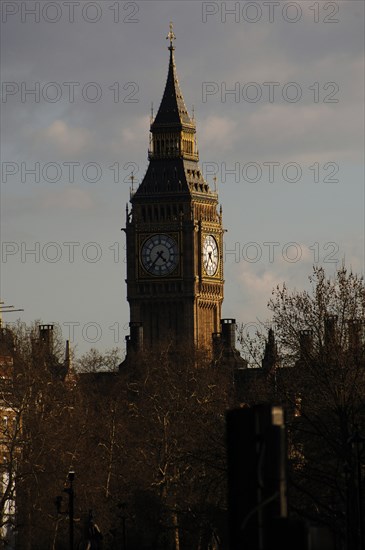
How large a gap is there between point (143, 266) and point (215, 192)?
1253 cm

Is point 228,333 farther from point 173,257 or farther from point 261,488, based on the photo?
point 261,488

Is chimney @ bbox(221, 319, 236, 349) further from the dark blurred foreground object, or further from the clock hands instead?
the dark blurred foreground object

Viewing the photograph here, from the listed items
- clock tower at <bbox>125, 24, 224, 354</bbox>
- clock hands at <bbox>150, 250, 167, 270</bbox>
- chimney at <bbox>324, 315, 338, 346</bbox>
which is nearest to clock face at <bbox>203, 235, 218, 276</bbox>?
clock tower at <bbox>125, 24, 224, 354</bbox>

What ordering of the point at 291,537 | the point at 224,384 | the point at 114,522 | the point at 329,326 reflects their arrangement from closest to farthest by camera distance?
the point at 291,537 → the point at 329,326 → the point at 114,522 → the point at 224,384

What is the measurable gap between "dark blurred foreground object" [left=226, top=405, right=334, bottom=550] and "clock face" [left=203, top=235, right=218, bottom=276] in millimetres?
171656

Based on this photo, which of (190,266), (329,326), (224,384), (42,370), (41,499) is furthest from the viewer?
(190,266)

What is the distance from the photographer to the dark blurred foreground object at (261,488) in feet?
41.1

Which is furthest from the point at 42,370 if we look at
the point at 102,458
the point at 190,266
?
the point at 190,266

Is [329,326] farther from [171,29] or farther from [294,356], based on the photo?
[171,29]

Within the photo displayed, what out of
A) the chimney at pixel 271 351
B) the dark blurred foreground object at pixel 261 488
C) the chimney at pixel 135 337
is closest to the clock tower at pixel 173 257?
the chimney at pixel 135 337

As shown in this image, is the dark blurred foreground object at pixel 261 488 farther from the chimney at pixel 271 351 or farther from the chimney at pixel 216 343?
the chimney at pixel 216 343

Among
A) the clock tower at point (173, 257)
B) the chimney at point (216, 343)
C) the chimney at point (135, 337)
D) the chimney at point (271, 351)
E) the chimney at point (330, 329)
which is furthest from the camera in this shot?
the clock tower at point (173, 257)

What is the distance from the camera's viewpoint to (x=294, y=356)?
2500 inches

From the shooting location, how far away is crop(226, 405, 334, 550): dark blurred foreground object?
12.5 meters
